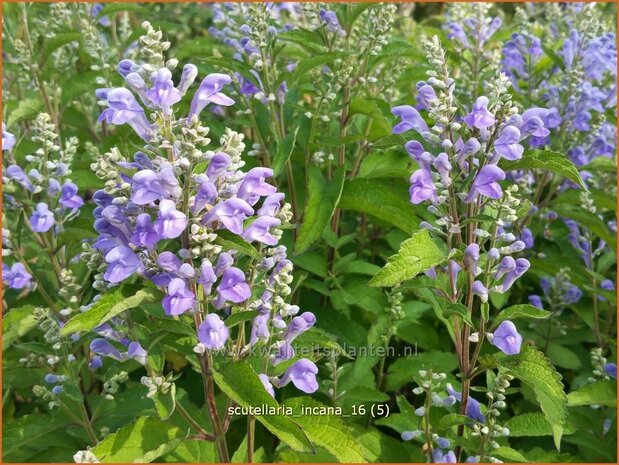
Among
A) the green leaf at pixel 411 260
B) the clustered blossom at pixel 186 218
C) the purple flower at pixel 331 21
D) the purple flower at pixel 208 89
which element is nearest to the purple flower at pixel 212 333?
the clustered blossom at pixel 186 218

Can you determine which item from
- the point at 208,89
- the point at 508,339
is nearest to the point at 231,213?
the point at 208,89

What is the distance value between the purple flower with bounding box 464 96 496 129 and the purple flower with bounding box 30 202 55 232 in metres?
2.22

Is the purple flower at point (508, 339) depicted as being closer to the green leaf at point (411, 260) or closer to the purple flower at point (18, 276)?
the green leaf at point (411, 260)

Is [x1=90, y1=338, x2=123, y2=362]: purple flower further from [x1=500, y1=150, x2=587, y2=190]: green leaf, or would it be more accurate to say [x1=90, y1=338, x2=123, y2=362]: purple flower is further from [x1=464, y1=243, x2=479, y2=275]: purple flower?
[x1=500, y1=150, x2=587, y2=190]: green leaf

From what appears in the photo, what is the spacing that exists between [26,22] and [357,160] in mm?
2730

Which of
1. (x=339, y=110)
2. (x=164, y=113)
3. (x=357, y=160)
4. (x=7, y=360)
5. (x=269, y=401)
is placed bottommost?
(x=7, y=360)

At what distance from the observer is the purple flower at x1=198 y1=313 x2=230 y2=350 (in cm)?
267

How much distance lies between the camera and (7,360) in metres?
4.18

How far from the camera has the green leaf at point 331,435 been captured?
2.88 meters

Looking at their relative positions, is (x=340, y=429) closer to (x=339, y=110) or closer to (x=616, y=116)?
(x=339, y=110)

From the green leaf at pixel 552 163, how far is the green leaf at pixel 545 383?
0.79m

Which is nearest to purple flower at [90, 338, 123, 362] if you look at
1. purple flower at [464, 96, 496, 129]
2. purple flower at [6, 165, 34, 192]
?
purple flower at [6, 165, 34, 192]

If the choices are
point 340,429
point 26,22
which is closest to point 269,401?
point 340,429

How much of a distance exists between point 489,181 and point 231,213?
109 cm
